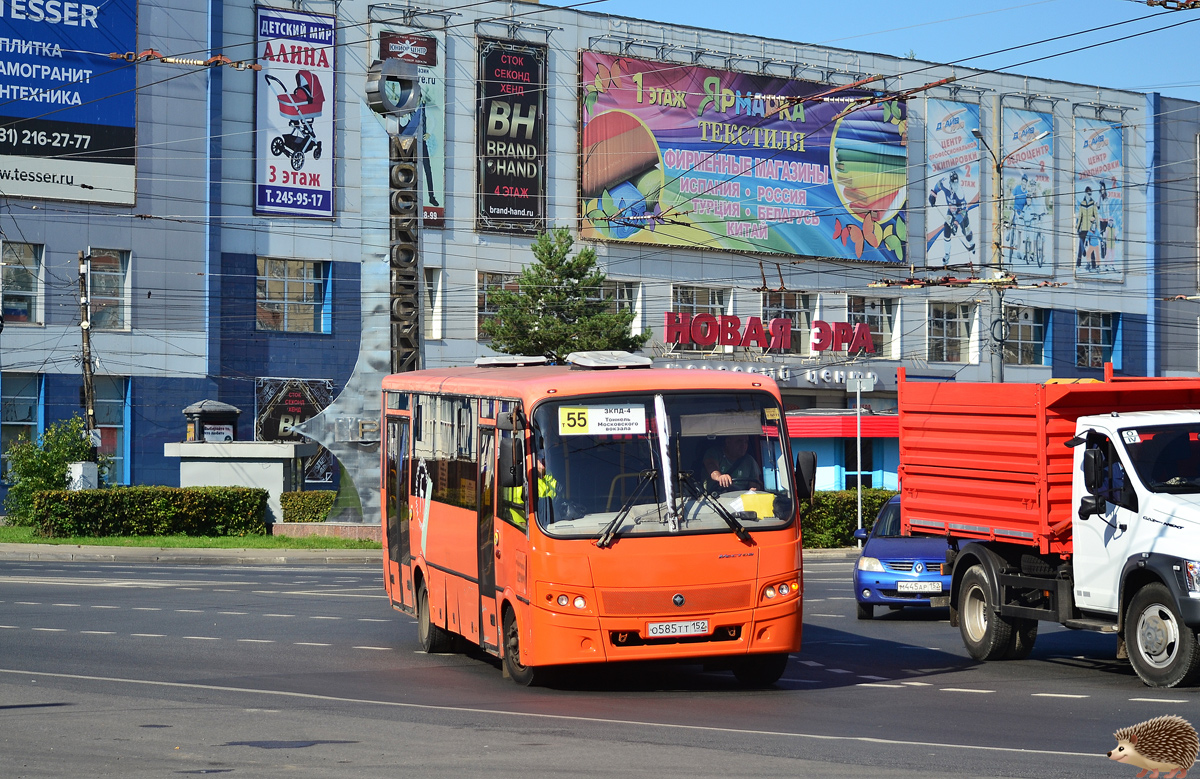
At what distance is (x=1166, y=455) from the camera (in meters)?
13.2

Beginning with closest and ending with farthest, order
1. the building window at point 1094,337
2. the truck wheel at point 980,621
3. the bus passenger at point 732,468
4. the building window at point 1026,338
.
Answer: the bus passenger at point 732,468 < the truck wheel at point 980,621 < the building window at point 1026,338 < the building window at point 1094,337

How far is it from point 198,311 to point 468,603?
46.6 meters

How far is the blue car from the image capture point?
19.6 meters

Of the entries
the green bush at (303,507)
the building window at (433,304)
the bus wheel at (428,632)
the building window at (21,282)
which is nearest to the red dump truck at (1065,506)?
the bus wheel at (428,632)

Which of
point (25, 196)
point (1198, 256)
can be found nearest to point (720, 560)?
point (25, 196)

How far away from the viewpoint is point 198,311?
2318 inches

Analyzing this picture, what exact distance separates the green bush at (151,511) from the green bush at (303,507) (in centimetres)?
263

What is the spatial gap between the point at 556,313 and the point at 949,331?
96.1ft

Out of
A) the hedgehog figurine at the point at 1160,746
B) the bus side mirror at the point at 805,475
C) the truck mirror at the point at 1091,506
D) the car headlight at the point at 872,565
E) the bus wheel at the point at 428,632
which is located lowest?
the bus wheel at the point at 428,632

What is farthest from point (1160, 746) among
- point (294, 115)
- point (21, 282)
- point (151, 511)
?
point (294, 115)

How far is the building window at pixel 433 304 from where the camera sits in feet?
212

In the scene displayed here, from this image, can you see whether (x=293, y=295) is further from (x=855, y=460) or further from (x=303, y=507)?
(x=855, y=460)

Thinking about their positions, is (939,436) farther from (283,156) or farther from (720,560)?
(283,156)

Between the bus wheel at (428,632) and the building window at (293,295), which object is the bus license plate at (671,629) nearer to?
the bus wheel at (428,632)
